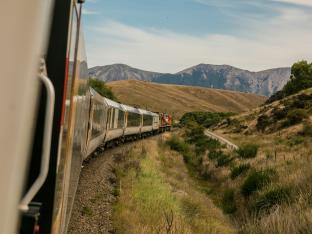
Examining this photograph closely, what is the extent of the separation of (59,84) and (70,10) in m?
0.50

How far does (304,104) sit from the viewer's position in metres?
60.7

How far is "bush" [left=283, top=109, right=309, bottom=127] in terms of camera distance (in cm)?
5165

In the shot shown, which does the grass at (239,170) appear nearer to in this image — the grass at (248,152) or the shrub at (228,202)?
the shrub at (228,202)

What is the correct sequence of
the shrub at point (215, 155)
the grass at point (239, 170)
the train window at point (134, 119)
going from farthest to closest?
the train window at point (134, 119), the shrub at point (215, 155), the grass at point (239, 170)

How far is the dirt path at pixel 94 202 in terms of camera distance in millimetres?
10562

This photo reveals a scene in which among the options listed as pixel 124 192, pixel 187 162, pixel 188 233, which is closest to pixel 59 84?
pixel 188 233

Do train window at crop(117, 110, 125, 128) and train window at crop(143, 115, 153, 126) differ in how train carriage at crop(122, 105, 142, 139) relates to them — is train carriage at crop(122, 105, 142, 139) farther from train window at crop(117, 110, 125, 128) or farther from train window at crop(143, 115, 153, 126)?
train window at crop(143, 115, 153, 126)

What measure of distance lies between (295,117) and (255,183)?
37.0m

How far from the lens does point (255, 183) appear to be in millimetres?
17219

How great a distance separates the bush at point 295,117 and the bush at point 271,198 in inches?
1501

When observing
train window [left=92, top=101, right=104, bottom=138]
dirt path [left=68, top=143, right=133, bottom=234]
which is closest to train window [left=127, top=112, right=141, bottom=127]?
train window [left=92, top=101, right=104, bottom=138]

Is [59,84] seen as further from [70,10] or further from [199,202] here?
[199,202]

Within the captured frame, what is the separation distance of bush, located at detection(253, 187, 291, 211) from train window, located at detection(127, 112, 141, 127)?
23.5 m

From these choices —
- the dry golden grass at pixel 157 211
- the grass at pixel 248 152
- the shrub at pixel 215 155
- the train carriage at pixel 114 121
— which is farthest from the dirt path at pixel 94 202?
the shrub at pixel 215 155
